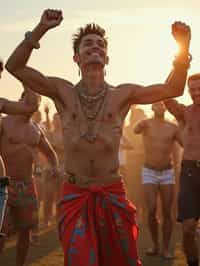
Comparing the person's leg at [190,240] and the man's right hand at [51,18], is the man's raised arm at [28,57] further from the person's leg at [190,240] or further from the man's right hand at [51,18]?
the person's leg at [190,240]

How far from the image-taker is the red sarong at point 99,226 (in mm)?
5641

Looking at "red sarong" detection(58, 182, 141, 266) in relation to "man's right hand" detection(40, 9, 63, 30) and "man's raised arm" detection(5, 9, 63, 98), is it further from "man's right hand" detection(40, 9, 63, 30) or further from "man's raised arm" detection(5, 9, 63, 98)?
"man's right hand" detection(40, 9, 63, 30)

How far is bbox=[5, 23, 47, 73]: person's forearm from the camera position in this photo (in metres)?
5.60

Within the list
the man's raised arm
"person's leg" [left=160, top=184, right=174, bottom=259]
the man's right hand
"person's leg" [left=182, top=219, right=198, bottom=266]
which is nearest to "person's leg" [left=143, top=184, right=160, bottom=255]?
"person's leg" [left=160, top=184, right=174, bottom=259]

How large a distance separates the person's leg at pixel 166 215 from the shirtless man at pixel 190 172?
7.41ft

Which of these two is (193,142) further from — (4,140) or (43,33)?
(43,33)

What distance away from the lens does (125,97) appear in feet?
19.6

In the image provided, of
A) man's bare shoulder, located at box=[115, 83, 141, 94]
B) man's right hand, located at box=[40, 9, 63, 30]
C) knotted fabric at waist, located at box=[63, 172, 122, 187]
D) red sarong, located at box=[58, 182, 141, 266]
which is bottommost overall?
red sarong, located at box=[58, 182, 141, 266]

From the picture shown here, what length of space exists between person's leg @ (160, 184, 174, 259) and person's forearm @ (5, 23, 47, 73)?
17.6 ft

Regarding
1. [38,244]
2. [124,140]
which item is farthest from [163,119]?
[124,140]

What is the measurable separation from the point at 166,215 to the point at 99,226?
5125 millimetres

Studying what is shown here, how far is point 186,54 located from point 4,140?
13.6 feet

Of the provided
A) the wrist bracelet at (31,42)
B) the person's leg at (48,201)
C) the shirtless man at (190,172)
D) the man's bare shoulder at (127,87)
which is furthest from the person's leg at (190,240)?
the person's leg at (48,201)

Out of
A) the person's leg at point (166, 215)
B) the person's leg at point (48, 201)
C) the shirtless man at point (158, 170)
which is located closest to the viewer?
the person's leg at point (166, 215)
